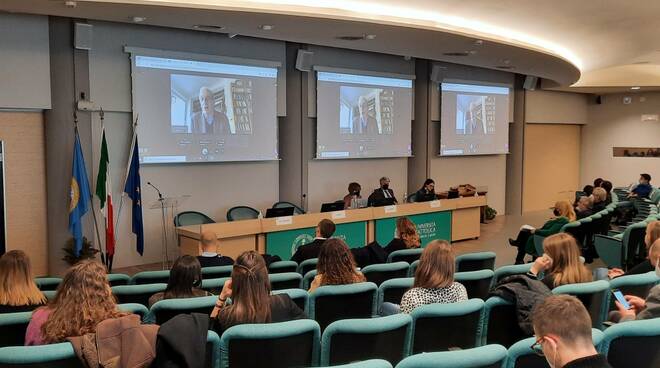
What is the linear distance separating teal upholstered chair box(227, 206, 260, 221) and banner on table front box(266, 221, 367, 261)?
1.37m

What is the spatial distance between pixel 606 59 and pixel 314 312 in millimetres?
10616

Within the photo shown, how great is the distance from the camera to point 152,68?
806cm

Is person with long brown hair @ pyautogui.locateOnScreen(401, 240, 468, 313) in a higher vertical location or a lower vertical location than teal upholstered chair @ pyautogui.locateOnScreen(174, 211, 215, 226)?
higher

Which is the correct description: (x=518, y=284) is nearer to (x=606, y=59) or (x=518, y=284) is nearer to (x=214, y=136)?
(x=214, y=136)

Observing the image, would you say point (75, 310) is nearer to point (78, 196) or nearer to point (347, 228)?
point (78, 196)

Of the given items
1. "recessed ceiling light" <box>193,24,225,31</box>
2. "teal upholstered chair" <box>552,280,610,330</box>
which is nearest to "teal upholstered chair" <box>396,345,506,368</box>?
"teal upholstered chair" <box>552,280,610,330</box>

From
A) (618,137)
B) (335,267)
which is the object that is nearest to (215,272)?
(335,267)

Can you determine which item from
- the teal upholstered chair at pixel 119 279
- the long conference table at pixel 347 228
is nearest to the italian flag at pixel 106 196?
the long conference table at pixel 347 228

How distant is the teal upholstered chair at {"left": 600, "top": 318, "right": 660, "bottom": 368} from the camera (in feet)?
8.17

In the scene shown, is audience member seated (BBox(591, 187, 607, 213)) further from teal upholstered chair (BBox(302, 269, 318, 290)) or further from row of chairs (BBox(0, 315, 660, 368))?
row of chairs (BBox(0, 315, 660, 368))

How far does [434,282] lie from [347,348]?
0.83 metres

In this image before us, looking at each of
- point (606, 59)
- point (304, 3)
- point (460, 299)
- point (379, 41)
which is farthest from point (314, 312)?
point (606, 59)

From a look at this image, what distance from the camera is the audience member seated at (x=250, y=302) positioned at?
298 centimetres

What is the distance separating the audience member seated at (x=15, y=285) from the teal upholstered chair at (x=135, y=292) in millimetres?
552
